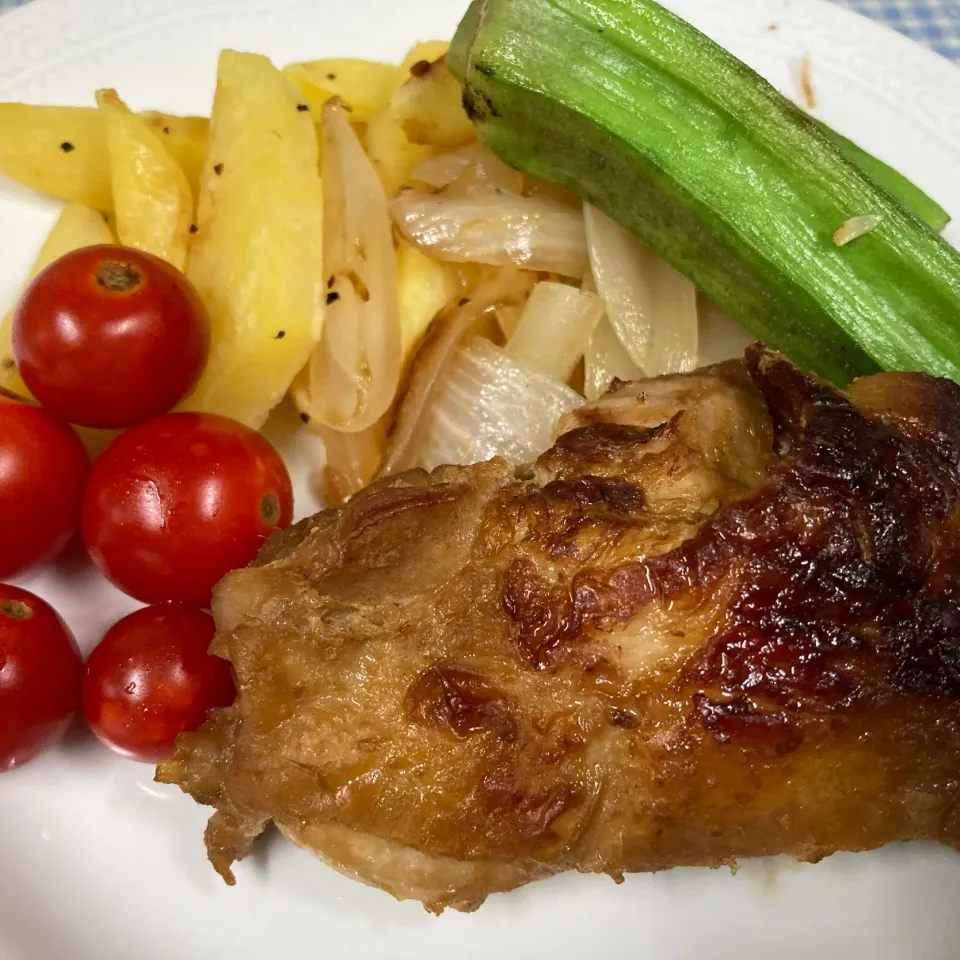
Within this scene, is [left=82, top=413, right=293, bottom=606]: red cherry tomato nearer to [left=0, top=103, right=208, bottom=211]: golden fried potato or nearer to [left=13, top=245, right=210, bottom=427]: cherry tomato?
[left=13, top=245, right=210, bottom=427]: cherry tomato

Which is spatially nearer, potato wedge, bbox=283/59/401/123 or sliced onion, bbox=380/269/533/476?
sliced onion, bbox=380/269/533/476

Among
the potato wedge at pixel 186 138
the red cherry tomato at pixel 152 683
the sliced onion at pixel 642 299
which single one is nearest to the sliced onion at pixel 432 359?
the sliced onion at pixel 642 299

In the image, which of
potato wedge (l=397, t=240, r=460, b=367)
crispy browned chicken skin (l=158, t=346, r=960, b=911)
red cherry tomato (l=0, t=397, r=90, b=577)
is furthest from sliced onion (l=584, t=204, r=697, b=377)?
red cherry tomato (l=0, t=397, r=90, b=577)

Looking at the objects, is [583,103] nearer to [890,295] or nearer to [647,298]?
[647,298]

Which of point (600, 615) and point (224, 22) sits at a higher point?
point (224, 22)

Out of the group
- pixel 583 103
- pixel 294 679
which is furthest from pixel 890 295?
pixel 294 679

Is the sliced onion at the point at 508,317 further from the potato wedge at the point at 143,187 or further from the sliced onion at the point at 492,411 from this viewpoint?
the potato wedge at the point at 143,187

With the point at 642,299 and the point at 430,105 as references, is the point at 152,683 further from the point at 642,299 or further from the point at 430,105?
the point at 430,105
